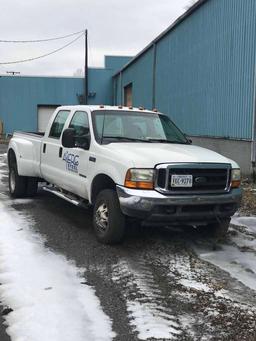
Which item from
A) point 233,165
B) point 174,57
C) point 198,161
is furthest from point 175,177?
point 174,57

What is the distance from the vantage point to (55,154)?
8.49 meters

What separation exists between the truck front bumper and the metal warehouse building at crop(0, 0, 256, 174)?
24.2 feet

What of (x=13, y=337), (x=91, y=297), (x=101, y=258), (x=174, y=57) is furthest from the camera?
(x=174, y=57)

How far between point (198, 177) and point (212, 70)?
36.9 feet

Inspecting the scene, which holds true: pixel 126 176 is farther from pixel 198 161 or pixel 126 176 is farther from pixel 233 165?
pixel 233 165

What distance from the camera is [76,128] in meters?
8.05

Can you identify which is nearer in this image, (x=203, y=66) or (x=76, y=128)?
(x=76, y=128)

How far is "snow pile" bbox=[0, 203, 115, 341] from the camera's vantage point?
4.07m

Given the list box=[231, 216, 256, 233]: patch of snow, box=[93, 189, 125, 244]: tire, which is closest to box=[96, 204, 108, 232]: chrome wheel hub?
box=[93, 189, 125, 244]: tire

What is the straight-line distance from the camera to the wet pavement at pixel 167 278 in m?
4.24

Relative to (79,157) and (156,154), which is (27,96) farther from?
(156,154)

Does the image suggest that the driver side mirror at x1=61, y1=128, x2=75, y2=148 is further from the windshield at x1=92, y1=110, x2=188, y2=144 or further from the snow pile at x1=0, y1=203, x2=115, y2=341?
the snow pile at x1=0, y1=203, x2=115, y2=341

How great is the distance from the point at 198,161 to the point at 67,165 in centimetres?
240

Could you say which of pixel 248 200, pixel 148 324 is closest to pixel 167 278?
pixel 148 324
